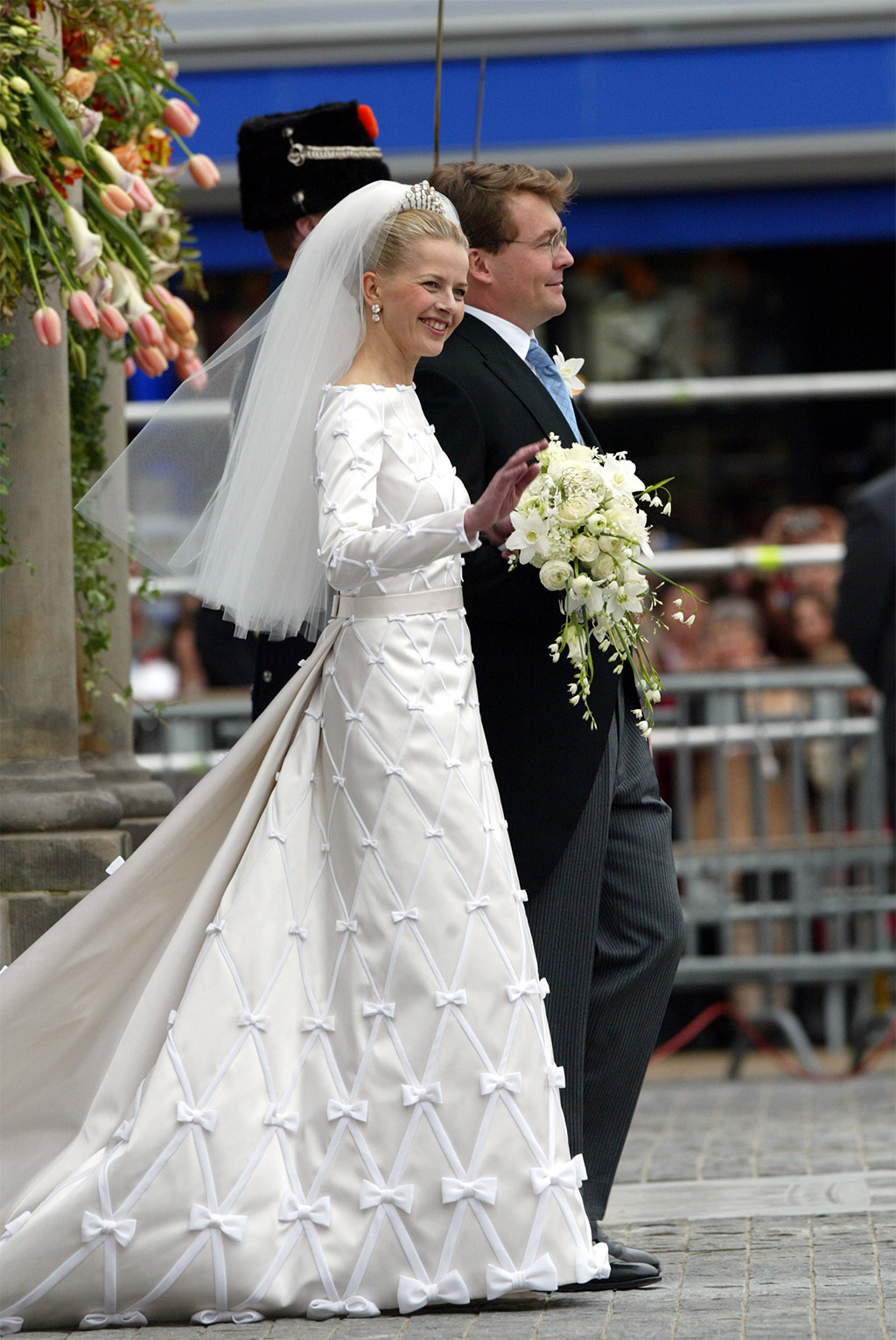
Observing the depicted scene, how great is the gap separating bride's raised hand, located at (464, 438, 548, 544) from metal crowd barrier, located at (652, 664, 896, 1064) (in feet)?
14.0

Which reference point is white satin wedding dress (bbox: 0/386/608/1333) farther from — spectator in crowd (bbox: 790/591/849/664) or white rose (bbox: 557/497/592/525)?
spectator in crowd (bbox: 790/591/849/664)

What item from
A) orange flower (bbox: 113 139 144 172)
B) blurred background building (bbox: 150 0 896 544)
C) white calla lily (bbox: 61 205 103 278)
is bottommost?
white calla lily (bbox: 61 205 103 278)

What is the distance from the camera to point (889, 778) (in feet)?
26.0

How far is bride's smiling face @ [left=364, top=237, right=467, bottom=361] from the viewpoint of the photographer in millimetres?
4133

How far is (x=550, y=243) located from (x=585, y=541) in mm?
861

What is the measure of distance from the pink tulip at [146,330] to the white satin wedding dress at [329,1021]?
1.01 metres

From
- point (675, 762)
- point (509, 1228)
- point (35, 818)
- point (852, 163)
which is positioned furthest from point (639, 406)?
point (509, 1228)

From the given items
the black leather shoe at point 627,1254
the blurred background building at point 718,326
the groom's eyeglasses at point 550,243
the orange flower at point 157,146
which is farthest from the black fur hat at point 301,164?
the blurred background building at point 718,326

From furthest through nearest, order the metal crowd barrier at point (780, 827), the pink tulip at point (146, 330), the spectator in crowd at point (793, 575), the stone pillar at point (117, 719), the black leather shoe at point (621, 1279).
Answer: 1. the spectator in crowd at point (793, 575)
2. the metal crowd barrier at point (780, 827)
3. the stone pillar at point (117, 719)
4. the pink tulip at point (146, 330)
5. the black leather shoe at point (621, 1279)

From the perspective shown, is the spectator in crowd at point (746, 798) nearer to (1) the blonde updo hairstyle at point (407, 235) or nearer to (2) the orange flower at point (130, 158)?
(2) the orange flower at point (130, 158)

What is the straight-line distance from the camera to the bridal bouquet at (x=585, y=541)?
3990mm

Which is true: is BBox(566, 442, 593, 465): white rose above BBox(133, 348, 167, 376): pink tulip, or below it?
below

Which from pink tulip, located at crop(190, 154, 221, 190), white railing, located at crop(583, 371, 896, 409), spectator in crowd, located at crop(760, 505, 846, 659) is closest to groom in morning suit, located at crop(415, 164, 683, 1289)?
pink tulip, located at crop(190, 154, 221, 190)

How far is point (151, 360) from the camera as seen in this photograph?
5047mm
